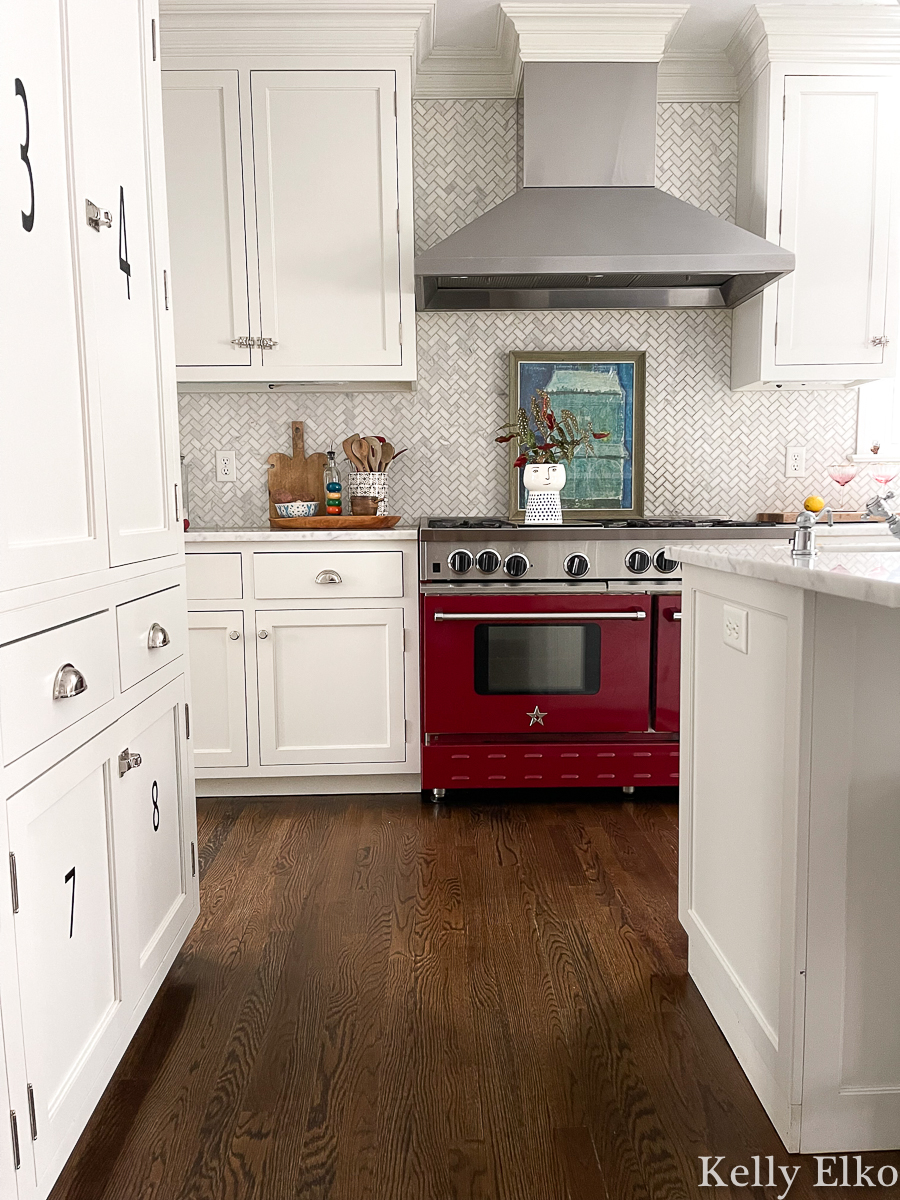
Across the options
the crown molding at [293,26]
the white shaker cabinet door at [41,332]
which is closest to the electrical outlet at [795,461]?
the crown molding at [293,26]

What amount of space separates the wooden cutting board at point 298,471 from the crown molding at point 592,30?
159cm

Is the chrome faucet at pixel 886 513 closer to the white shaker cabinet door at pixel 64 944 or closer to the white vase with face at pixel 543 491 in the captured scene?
the white shaker cabinet door at pixel 64 944

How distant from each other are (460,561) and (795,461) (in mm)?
1602

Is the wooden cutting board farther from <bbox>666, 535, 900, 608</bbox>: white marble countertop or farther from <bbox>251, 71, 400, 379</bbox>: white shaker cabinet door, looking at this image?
<bbox>666, 535, 900, 608</bbox>: white marble countertop

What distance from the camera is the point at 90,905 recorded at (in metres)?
1.32

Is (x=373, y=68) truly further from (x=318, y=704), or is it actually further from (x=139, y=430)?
(x=318, y=704)

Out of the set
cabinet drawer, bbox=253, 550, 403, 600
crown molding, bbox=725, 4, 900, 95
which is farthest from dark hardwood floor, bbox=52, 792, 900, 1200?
crown molding, bbox=725, 4, 900, 95

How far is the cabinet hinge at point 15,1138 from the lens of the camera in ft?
3.42

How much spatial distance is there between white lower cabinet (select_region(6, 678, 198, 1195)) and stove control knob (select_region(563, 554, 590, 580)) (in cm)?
145

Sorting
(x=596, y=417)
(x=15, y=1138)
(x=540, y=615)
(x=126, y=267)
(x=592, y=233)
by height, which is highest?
(x=592, y=233)

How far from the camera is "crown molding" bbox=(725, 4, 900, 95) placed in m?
2.87

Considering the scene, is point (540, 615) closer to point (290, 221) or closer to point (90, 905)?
point (290, 221)

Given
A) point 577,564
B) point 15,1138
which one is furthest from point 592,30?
point 15,1138

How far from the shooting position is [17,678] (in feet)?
3.53
